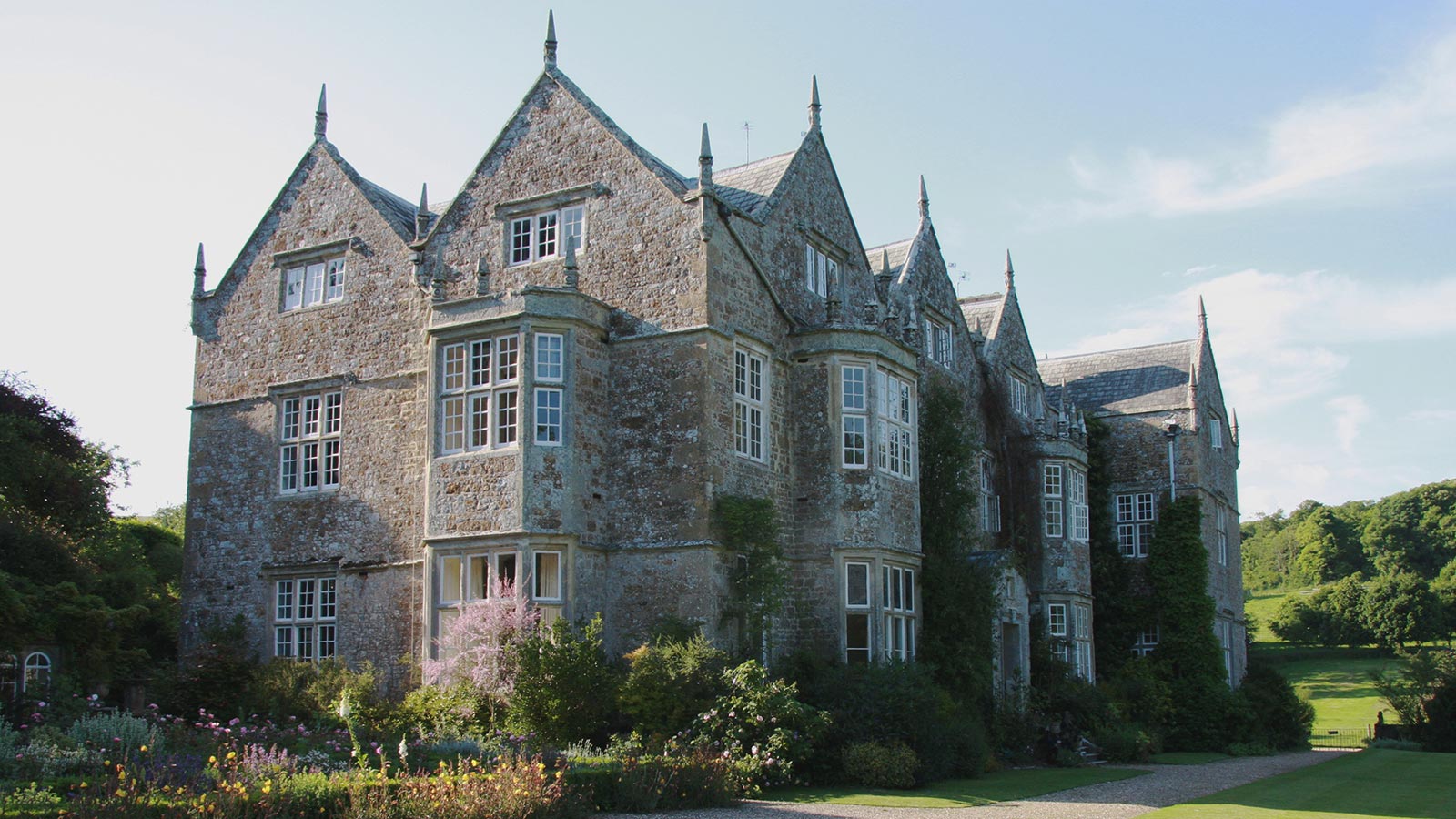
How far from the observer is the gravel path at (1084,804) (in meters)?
16.2

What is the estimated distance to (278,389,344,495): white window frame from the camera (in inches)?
1007

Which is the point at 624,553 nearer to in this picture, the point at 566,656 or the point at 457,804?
the point at 566,656

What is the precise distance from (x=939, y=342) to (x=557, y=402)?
1305 centimetres

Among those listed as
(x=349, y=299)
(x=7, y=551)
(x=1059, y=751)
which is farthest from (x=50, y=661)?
(x=1059, y=751)

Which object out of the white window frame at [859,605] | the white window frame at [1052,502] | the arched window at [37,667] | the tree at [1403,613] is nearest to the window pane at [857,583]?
the white window frame at [859,605]

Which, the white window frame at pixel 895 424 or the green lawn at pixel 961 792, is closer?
the green lawn at pixel 961 792

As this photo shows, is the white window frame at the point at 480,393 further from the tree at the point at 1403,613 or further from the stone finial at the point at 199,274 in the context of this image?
the tree at the point at 1403,613

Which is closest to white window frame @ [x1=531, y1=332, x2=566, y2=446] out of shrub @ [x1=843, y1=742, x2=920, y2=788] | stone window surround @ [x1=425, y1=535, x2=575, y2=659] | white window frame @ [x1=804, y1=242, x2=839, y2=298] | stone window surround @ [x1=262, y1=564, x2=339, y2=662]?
stone window surround @ [x1=425, y1=535, x2=575, y2=659]

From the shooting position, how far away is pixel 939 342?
104ft

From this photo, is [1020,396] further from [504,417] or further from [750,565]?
[504,417]

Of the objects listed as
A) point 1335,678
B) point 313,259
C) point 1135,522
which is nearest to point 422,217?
point 313,259

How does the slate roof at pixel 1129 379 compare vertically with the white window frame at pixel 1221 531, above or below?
above

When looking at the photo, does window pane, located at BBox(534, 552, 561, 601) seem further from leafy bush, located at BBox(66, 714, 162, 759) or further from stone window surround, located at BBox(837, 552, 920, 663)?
leafy bush, located at BBox(66, 714, 162, 759)

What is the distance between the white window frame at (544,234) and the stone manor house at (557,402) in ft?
0.20
